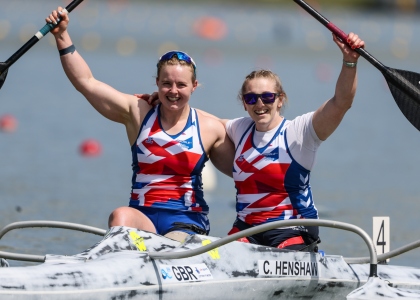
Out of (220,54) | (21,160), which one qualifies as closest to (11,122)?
(21,160)

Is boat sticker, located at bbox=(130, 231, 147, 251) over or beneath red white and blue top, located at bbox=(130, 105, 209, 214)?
beneath

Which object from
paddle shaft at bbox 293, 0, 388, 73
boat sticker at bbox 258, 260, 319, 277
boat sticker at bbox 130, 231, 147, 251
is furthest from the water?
boat sticker at bbox 130, 231, 147, 251

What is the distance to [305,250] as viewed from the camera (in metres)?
6.79

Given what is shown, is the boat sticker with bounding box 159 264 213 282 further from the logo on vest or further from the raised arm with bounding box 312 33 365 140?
the raised arm with bounding box 312 33 365 140

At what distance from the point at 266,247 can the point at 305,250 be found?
438 millimetres

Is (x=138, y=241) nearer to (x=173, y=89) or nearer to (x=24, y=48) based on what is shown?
(x=173, y=89)

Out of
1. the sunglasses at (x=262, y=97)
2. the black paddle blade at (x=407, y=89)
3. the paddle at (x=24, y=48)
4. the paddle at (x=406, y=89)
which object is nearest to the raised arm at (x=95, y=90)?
the paddle at (x=24, y=48)

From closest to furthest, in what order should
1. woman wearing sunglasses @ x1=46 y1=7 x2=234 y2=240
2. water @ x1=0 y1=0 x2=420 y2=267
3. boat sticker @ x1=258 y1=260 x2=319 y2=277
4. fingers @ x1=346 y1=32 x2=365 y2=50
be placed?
boat sticker @ x1=258 y1=260 x2=319 y2=277 → fingers @ x1=346 y1=32 x2=365 y2=50 → woman wearing sunglasses @ x1=46 y1=7 x2=234 y2=240 → water @ x1=0 y1=0 x2=420 y2=267

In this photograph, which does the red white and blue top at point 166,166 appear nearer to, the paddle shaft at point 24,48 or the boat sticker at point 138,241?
the boat sticker at point 138,241

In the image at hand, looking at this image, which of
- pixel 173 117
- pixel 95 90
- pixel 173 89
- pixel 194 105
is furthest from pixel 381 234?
pixel 194 105

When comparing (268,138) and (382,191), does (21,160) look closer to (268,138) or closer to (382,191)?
(382,191)

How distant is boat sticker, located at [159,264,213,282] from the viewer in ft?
19.4

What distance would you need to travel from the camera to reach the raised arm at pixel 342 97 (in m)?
6.54

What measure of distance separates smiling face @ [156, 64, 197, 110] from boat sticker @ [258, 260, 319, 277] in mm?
1293
